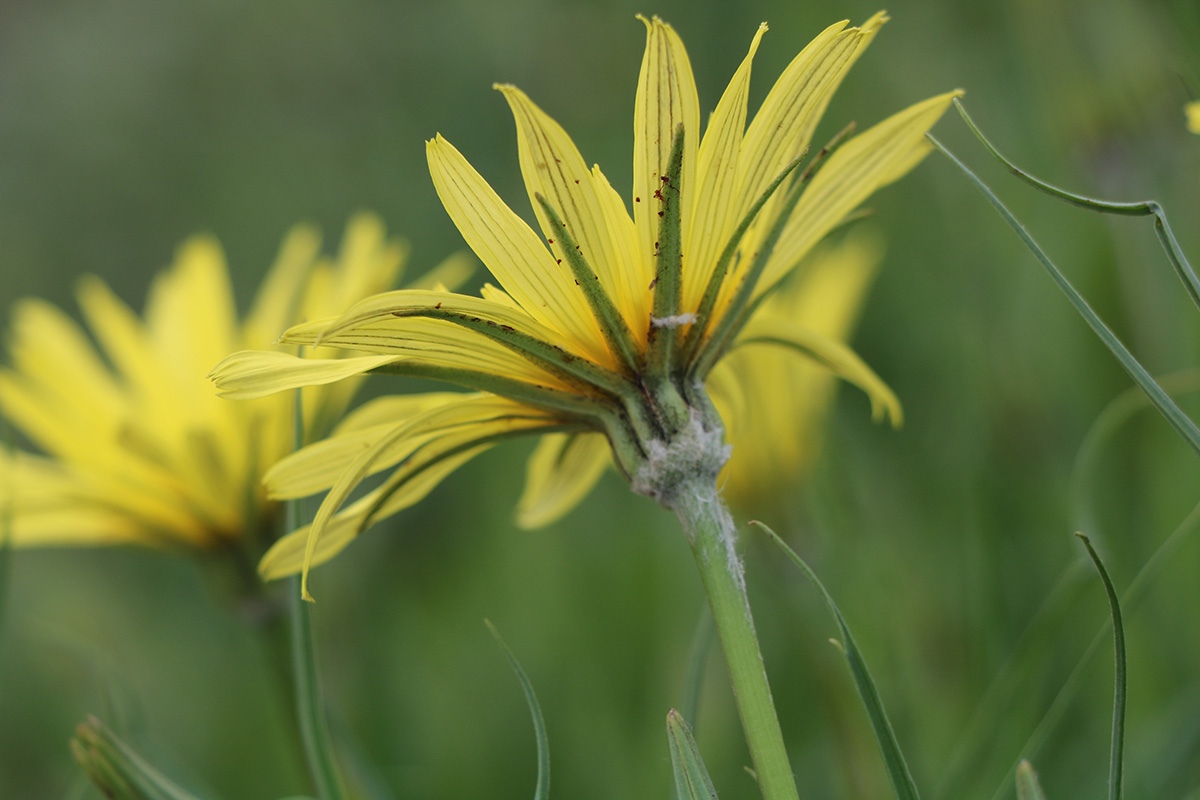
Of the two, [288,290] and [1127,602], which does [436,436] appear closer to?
[1127,602]

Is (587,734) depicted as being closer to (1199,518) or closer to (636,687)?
(636,687)

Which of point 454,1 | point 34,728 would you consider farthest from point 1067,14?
point 34,728

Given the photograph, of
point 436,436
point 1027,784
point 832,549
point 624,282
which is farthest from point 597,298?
point 832,549

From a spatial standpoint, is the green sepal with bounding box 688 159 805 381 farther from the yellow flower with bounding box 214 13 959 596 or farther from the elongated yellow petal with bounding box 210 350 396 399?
the elongated yellow petal with bounding box 210 350 396 399

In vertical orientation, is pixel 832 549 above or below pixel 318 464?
below

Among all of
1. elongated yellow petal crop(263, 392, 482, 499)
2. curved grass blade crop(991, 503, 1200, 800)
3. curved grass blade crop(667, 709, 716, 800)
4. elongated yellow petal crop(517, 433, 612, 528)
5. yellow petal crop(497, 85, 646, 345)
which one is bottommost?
curved grass blade crop(991, 503, 1200, 800)

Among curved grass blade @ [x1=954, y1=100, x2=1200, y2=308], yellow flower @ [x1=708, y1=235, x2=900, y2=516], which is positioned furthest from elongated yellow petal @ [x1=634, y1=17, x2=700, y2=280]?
yellow flower @ [x1=708, y1=235, x2=900, y2=516]
